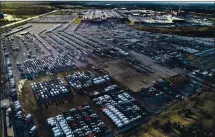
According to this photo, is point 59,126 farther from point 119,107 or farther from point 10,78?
point 10,78

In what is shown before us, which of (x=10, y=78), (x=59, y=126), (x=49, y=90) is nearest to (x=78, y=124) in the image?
(x=59, y=126)

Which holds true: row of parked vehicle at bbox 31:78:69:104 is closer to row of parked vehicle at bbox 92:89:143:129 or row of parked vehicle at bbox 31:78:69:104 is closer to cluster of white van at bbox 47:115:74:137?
row of parked vehicle at bbox 92:89:143:129

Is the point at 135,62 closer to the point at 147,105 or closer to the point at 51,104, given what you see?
the point at 147,105

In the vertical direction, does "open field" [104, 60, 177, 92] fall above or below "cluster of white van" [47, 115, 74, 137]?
above

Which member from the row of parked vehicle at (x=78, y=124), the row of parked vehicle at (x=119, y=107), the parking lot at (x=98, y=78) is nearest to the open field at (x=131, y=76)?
the parking lot at (x=98, y=78)

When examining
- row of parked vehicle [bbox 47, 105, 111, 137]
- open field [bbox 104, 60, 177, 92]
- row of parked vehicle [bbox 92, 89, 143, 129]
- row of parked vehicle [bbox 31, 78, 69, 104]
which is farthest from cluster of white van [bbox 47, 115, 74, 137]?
open field [bbox 104, 60, 177, 92]

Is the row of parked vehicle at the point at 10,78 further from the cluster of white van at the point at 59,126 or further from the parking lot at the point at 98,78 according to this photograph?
the cluster of white van at the point at 59,126
